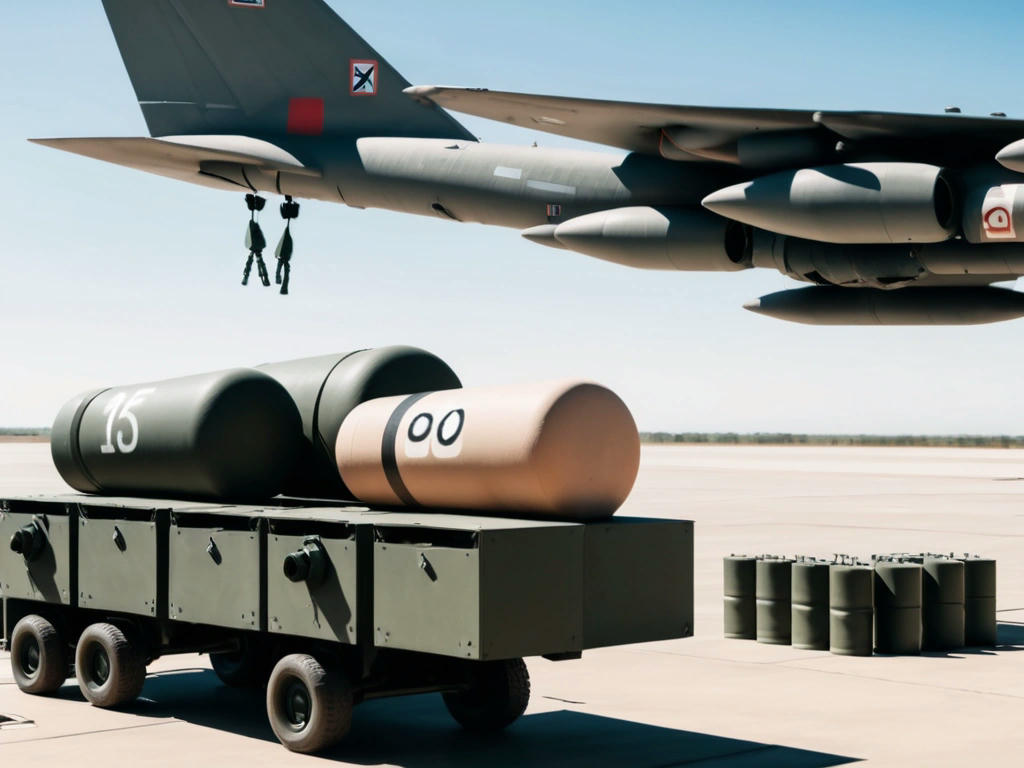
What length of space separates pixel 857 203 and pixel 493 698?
699 cm

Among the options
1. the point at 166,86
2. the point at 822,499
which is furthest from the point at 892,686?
the point at 822,499

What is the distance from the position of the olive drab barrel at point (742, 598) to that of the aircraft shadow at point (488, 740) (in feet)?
11.0

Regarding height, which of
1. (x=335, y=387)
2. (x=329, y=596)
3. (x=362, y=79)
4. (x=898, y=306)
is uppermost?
(x=362, y=79)

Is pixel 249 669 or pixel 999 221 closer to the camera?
pixel 249 669

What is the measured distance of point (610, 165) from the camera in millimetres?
16656

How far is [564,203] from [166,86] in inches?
372

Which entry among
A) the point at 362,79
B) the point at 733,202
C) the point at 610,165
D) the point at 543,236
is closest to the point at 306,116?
the point at 362,79

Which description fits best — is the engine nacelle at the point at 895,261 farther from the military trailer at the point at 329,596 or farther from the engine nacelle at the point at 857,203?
the military trailer at the point at 329,596

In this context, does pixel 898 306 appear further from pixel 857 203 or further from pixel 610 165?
pixel 610 165

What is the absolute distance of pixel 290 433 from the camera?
8648 millimetres

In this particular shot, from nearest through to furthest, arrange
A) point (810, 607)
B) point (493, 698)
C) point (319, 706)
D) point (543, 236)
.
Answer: point (319, 706)
point (493, 698)
point (810, 607)
point (543, 236)

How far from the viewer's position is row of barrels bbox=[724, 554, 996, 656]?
1050cm

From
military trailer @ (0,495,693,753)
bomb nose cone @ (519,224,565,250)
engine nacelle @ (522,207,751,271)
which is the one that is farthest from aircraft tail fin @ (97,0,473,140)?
military trailer @ (0,495,693,753)

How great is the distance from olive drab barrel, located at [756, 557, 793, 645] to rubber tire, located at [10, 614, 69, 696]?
221 inches
